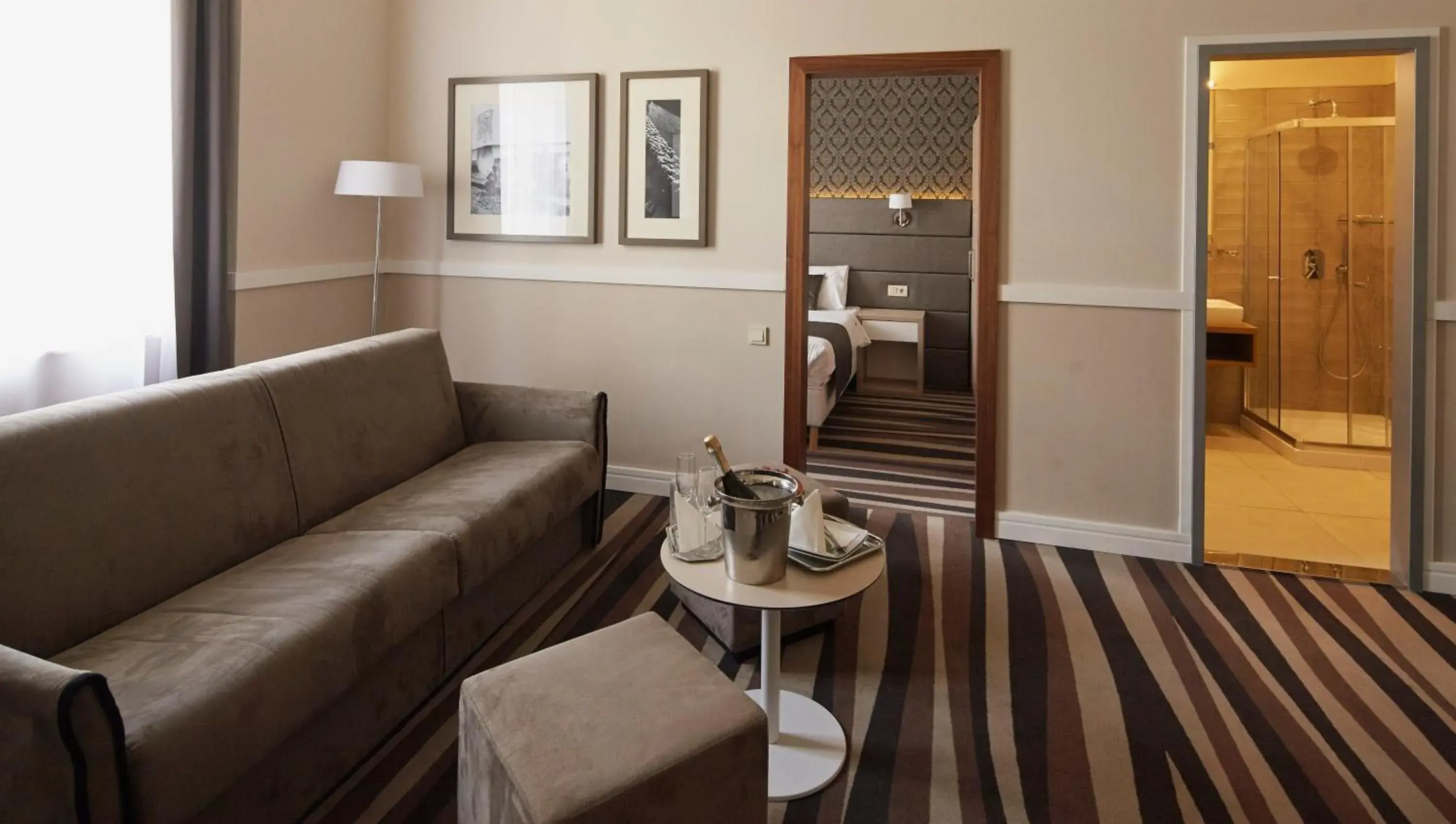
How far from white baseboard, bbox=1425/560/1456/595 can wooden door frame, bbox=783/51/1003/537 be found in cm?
161

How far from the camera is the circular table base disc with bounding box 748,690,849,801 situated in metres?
2.18

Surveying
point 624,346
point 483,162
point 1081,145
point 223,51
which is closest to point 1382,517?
point 1081,145

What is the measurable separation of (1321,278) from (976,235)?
3166 millimetres

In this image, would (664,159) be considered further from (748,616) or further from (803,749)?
(803,749)

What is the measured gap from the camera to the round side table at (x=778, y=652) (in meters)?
2.04

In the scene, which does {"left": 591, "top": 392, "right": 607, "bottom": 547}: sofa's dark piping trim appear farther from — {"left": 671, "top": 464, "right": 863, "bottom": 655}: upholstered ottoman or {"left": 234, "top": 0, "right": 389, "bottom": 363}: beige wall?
{"left": 234, "top": 0, "right": 389, "bottom": 363}: beige wall

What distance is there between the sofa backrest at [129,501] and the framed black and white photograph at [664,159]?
2.19 m

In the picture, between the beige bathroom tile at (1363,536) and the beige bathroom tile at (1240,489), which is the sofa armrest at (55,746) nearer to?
the beige bathroom tile at (1363,536)

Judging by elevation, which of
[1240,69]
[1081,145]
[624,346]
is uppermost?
[1240,69]

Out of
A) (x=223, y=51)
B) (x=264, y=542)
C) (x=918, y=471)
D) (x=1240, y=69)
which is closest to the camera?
(x=264, y=542)

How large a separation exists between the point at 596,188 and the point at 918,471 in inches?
92.3

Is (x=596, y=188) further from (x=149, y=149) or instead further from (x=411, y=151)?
(x=149, y=149)

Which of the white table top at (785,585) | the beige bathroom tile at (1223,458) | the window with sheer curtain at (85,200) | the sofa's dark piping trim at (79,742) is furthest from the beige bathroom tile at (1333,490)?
the window with sheer curtain at (85,200)

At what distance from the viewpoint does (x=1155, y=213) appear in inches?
145
